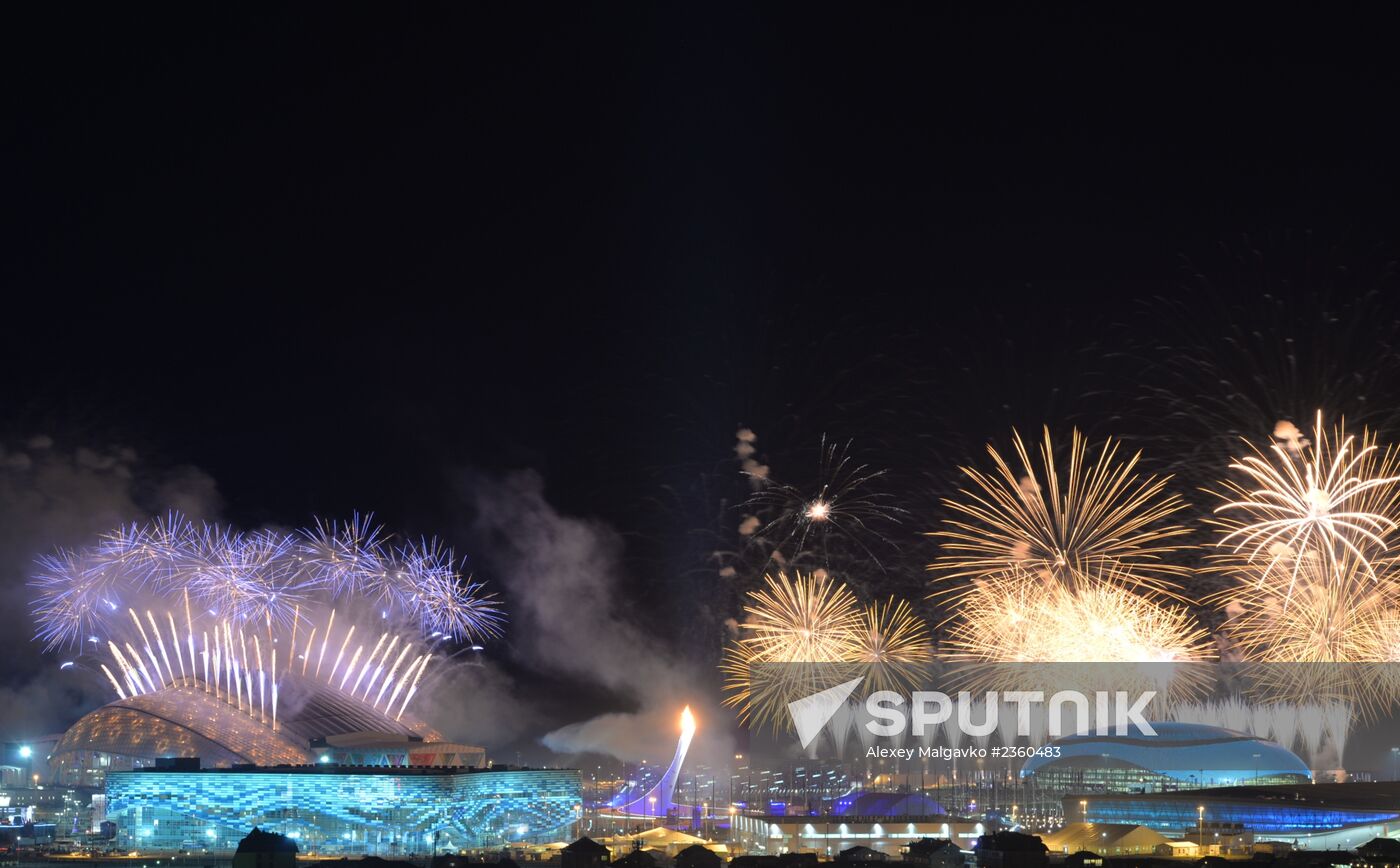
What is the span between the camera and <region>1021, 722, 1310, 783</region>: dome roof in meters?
122

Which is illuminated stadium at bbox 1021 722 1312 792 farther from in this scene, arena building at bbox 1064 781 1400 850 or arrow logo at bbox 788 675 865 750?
arrow logo at bbox 788 675 865 750

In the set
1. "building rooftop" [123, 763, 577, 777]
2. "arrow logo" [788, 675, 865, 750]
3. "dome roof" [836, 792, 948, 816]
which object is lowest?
"dome roof" [836, 792, 948, 816]

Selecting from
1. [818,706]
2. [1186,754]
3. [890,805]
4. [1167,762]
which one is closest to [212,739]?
[818,706]

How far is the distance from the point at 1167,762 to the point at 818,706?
46339 mm

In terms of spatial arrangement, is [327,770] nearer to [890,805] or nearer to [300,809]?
[300,809]

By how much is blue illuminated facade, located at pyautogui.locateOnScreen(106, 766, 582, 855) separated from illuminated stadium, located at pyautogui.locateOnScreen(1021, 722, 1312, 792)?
189 ft

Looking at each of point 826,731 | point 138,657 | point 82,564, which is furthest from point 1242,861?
point 138,657

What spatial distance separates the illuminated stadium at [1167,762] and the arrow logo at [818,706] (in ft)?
104

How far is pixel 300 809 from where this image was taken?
96750 millimetres

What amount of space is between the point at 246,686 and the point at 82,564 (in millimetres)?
32345

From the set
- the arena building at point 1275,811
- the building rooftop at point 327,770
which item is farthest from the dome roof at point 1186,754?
the building rooftop at point 327,770

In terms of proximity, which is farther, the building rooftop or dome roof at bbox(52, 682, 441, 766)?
dome roof at bbox(52, 682, 441, 766)

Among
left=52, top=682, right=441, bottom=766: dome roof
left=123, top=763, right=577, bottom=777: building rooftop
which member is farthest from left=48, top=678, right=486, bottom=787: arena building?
left=123, top=763, right=577, bottom=777: building rooftop

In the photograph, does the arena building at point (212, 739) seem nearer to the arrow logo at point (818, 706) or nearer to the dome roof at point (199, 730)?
the dome roof at point (199, 730)
